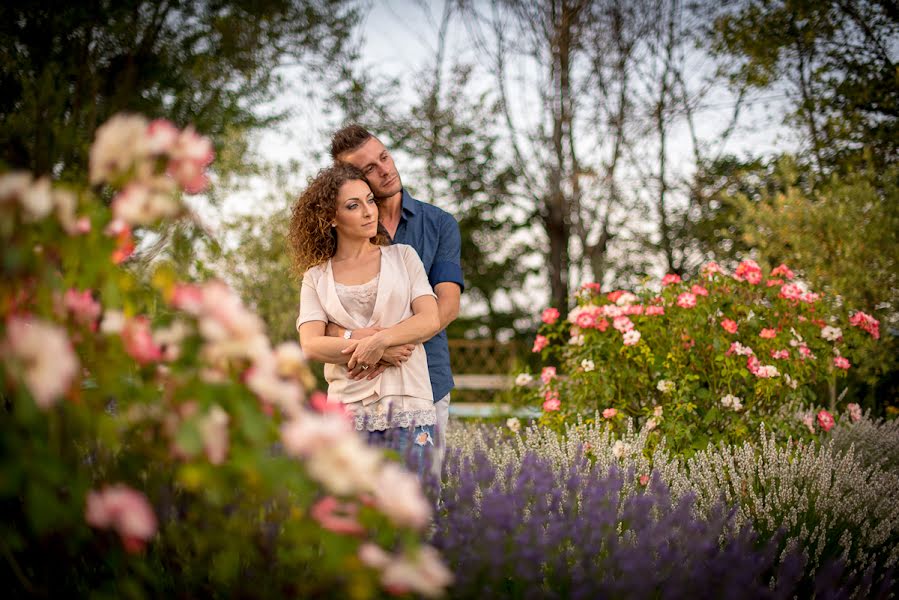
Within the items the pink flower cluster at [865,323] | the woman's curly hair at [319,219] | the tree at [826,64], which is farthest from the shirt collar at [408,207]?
the tree at [826,64]

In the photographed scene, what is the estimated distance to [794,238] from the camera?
609 cm

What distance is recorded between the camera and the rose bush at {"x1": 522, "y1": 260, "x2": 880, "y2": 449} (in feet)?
12.1

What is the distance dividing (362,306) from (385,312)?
0.30 feet

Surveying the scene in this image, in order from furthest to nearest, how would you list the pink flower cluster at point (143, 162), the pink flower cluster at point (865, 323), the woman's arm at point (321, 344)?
the pink flower cluster at point (865, 323) < the woman's arm at point (321, 344) < the pink flower cluster at point (143, 162)

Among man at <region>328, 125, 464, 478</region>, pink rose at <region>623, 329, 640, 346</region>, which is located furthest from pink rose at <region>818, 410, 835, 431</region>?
man at <region>328, 125, 464, 478</region>

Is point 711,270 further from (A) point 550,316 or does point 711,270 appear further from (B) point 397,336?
(B) point 397,336

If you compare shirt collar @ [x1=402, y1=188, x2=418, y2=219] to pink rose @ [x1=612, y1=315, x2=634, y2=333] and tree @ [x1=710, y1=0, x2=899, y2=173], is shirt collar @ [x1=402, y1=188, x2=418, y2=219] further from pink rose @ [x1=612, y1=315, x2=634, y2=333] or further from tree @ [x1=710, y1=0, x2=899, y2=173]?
tree @ [x1=710, y1=0, x2=899, y2=173]

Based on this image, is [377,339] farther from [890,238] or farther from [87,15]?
[87,15]

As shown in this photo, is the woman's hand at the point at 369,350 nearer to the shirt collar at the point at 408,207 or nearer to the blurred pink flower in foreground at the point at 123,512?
the shirt collar at the point at 408,207

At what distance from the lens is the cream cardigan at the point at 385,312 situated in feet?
7.55

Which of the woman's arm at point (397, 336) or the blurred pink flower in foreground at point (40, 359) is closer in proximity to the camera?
the blurred pink flower in foreground at point (40, 359)

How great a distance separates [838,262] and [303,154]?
8.93m

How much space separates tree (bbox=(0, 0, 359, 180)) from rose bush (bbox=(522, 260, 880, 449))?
6.23 m

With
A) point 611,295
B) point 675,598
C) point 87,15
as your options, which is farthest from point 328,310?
point 87,15
